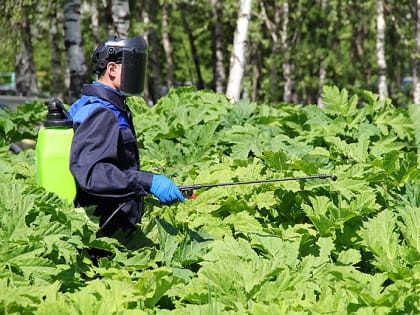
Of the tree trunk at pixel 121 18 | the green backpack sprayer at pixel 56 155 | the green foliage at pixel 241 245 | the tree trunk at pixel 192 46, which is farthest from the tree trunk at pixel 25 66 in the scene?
the green backpack sprayer at pixel 56 155

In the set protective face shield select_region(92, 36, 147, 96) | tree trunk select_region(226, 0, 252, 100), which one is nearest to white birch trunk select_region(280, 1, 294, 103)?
tree trunk select_region(226, 0, 252, 100)

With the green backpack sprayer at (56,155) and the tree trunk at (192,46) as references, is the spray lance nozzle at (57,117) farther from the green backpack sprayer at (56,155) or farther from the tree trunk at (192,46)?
the tree trunk at (192,46)

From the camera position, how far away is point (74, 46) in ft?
48.9

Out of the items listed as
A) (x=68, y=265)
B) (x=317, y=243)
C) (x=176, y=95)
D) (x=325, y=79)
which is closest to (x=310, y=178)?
(x=317, y=243)

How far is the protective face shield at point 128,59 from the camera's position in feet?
14.0

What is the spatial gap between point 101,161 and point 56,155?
10.3 inches

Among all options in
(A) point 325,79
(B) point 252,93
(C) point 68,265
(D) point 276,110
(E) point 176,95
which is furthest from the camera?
(B) point 252,93

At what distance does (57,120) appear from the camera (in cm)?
400

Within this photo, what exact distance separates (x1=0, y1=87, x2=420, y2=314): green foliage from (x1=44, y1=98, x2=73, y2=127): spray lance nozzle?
38 cm

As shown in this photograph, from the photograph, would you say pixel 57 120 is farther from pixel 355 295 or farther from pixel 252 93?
pixel 252 93

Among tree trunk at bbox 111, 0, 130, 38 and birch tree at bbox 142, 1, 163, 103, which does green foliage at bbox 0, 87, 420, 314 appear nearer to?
tree trunk at bbox 111, 0, 130, 38

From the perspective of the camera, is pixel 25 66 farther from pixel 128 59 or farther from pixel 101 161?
pixel 101 161

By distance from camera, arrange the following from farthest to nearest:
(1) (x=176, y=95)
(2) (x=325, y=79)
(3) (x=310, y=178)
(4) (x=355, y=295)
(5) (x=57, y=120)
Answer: (2) (x=325, y=79) < (1) (x=176, y=95) < (3) (x=310, y=178) < (5) (x=57, y=120) < (4) (x=355, y=295)

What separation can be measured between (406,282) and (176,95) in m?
6.38
